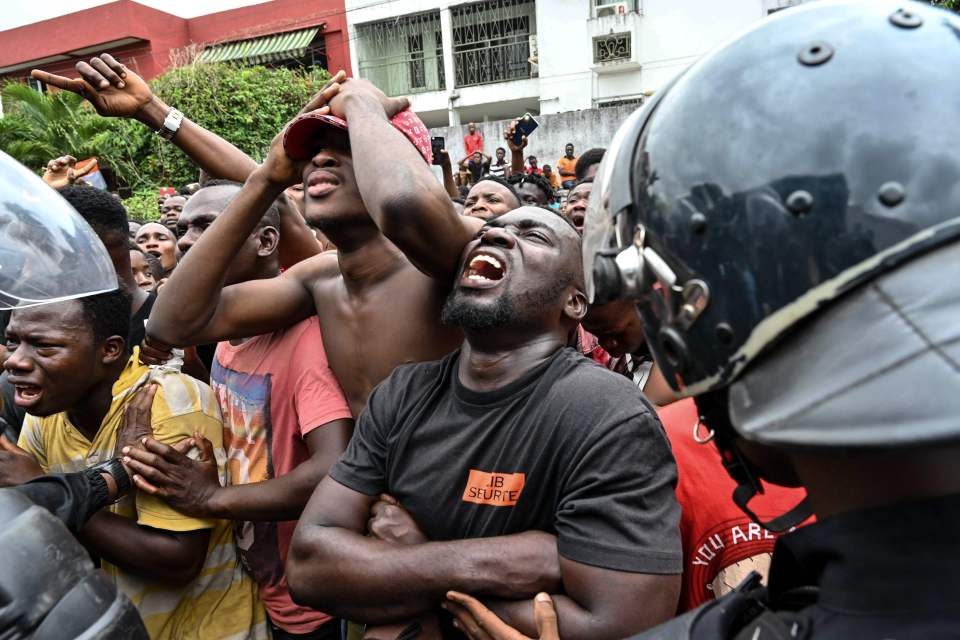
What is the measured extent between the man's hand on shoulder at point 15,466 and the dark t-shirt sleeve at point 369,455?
1.03 m

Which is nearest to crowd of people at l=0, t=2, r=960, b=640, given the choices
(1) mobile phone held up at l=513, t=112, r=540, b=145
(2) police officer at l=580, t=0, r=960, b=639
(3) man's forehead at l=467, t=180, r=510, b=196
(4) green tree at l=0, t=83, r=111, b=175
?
(2) police officer at l=580, t=0, r=960, b=639

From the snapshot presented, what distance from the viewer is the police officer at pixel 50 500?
1.28 metres

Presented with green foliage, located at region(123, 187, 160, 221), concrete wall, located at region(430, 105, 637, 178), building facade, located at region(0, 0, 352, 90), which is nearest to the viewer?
green foliage, located at region(123, 187, 160, 221)

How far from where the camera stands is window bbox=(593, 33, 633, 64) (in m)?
23.4

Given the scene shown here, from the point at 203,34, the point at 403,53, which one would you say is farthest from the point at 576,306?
the point at 203,34

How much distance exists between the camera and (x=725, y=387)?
45.1 inches

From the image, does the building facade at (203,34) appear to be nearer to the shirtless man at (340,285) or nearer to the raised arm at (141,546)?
the shirtless man at (340,285)

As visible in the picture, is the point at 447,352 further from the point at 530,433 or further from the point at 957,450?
the point at 957,450

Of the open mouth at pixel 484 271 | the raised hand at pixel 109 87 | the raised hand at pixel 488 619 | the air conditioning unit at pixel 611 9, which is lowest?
the raised hand at pixel 488 619

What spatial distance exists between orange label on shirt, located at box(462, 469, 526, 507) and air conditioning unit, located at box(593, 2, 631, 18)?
79.1 ft

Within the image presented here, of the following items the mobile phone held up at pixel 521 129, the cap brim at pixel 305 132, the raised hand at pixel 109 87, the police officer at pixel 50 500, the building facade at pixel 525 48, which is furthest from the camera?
the building facade at pixel 525 48

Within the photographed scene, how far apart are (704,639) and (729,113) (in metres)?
0.77

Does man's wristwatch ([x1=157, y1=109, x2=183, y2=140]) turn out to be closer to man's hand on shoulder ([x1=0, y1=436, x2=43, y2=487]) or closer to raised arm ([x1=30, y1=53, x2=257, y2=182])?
raised arm ([x1=30, y1=53, x2=257, y2=182])

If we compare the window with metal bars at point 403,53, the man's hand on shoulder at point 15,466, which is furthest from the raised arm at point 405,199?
the window with metal bars at point 403,53
